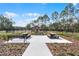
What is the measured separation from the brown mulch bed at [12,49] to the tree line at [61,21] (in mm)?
301

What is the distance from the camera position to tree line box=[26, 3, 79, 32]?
140 inches

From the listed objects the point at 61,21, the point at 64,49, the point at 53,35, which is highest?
the point at 61,21

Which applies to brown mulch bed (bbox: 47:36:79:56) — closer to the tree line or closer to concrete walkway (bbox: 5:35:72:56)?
concrete walkway (bbox: 5:35:72:56)

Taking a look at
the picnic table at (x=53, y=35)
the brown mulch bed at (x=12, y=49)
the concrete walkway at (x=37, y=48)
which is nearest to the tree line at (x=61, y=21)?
the picnic table at (x=53, y=35)

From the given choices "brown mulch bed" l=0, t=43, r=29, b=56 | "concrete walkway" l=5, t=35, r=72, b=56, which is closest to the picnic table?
"concrete walkway" l=5, t=35, r=72, b=56

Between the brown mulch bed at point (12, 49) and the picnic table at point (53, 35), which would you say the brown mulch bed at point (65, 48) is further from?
the brown mulch bed at point (12, 49)

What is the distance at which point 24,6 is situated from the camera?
3.50m

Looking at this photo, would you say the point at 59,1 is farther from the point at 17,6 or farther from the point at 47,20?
the point at 17,6

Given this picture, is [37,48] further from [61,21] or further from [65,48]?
[61,21]

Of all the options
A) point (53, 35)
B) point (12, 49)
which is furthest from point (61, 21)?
point (12, 49)

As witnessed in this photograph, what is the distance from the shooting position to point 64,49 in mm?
3539

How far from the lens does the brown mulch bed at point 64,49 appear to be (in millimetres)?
3516

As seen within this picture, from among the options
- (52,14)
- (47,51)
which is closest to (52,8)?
(52,14)

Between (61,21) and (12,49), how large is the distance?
2.75 feet
